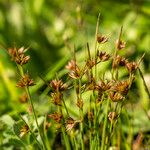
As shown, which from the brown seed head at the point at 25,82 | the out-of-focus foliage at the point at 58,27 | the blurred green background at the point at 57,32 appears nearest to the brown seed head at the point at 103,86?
the brown seed head at the point at 25,82

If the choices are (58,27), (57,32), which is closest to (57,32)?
(57,32)

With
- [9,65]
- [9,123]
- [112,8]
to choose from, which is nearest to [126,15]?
[112,8]

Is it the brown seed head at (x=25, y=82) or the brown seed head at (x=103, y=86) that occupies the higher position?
the brown seed head at (x=25, y=82)

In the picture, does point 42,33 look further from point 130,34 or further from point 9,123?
point 9,123

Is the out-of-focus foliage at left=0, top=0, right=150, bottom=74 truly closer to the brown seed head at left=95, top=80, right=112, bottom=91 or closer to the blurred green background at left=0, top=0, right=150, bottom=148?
the blurred green background at left=0, top=0, right=150, bottom=148

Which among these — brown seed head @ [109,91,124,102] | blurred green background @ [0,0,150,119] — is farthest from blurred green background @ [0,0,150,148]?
brown seed head @ [109,91,124,102]

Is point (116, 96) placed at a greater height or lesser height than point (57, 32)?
lesser

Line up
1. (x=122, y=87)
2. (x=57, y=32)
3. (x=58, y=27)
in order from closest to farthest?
(x=122, y=87), (x=57, y=32), (x=58, y=27)

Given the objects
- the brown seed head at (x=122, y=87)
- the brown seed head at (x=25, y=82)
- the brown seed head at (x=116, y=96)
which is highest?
the brown seed head at (x=25, y=82)

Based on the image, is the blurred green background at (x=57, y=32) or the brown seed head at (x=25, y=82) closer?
the brown seed head at (x=25, y=82)

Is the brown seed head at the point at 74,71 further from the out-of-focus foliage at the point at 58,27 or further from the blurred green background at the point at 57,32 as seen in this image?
the out-of-focus foliage at the point at 58,27

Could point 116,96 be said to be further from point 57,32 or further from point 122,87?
point 57,32
